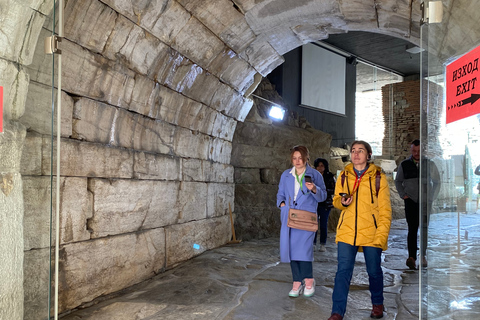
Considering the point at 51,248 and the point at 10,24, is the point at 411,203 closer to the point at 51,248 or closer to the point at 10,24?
the point at 51,248

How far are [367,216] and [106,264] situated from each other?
7.83 ft

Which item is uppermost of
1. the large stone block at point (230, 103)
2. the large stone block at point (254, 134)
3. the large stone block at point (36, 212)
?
the large stone block at point (230, 103)

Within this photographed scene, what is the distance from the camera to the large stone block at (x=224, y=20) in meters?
4.35

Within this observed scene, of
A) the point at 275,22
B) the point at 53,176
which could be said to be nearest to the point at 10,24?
the point at 53,176

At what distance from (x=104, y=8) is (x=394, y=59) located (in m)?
13.0

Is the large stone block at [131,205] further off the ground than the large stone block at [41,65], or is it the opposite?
the large stone block at [41,65]

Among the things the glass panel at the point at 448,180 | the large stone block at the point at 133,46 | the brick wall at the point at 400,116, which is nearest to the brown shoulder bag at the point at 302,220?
the glass panel at the point at 448,180

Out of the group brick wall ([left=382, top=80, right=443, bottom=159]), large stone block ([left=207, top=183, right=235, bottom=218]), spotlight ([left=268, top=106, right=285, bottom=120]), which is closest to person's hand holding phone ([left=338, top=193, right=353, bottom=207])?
large stone block ([left=207, top=183, right=235, bottom=218])

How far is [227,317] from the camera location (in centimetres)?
343

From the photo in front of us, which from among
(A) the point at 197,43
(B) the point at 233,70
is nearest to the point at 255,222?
(B) the point at 233,70

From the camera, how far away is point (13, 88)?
2301mm

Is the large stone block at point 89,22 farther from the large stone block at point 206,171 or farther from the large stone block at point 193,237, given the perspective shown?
the large stone block at point 193,237

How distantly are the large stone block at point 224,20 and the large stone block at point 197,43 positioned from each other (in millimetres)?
71

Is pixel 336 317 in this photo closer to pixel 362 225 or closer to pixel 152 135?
pixel 362 225
